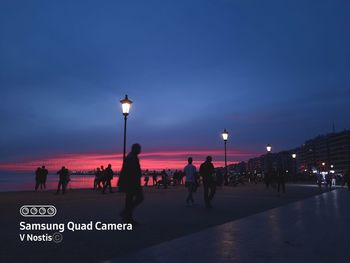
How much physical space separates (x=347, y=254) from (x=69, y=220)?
6.70m

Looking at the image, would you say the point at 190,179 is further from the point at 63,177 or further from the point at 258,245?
the point at 63,177

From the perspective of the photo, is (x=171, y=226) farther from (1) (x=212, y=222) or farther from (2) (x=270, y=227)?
(2) (x=270, y=227)

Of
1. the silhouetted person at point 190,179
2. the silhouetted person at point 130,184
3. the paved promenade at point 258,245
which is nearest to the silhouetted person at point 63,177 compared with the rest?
the silhouetted person at point 190,179

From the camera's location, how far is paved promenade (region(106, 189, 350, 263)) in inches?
230

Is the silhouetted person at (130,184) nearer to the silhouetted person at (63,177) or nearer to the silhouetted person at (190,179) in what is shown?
the silhouetted person at (190,179)

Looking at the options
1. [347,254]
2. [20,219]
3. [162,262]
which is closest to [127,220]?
[20,219]

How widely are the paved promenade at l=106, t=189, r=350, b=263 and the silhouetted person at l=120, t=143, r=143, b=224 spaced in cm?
192

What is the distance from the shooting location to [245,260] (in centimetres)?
570

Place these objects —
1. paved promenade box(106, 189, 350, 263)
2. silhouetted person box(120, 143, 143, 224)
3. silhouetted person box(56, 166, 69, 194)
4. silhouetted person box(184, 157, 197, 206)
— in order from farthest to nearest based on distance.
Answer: silhouetted person box(56, 166, 69, 194) → silhouetted person box(184, 157, 197, 206) → silhouetted person box(120, 143, 143, 224) → paved promenade box(106, 189, 350, 263)

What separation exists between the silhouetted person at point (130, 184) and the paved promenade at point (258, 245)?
75.7 inches

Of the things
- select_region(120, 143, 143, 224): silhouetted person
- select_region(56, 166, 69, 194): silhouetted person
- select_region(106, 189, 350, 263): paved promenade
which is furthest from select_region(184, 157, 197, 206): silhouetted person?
select_region(56, 166, 69, 194): silhouetted person

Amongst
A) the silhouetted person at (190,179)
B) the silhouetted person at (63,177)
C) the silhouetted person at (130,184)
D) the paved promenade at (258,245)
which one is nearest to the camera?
the paved promenade at (258,245)

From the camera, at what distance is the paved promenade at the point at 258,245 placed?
19.2ft

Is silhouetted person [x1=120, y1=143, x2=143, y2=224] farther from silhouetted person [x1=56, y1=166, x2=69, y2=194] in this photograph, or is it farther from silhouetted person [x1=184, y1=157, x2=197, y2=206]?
silhouetted person [x1=56, y1=166, x2=69, y2=194]
